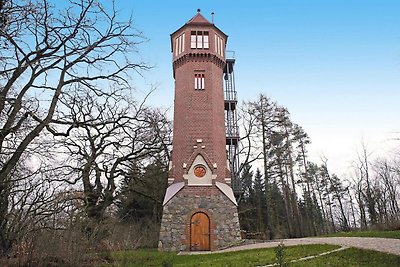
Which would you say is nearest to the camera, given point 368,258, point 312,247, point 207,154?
point 368,258

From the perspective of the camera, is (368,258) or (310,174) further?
(310,174)

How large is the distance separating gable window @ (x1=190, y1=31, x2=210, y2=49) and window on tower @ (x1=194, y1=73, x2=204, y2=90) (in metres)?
1.82

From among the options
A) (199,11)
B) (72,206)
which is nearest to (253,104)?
(199,11)

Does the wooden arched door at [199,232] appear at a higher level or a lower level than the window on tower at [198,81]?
lower

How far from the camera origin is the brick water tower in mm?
18922

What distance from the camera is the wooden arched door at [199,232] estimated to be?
61.5ft

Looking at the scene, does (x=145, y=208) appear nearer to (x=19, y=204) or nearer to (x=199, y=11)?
(x=199, y=11)

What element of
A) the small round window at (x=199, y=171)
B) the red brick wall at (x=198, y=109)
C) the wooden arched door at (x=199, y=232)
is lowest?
the wooden arched door at (x=199, y=232)

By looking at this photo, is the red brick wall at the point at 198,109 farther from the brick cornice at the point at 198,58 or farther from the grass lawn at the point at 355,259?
the grass lawn at the point at 355,259

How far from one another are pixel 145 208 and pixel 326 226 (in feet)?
65.5

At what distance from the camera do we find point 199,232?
18938 millimetres

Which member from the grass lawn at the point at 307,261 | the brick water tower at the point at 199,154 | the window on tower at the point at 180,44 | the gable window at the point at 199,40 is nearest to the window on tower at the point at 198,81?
the brick water tower at the point at 199,154

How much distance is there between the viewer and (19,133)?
23.8ft

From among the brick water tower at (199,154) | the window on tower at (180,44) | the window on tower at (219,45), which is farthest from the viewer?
the window on tower at (219,45)
